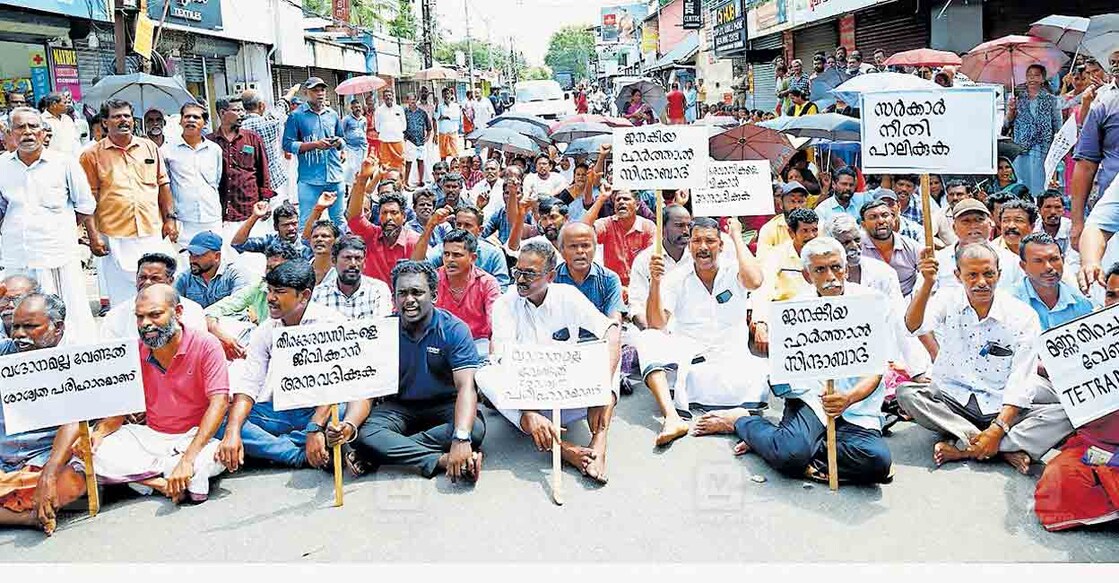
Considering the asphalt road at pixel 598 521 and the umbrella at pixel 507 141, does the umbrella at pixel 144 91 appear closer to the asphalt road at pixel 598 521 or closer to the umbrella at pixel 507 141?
the umbrella at pixel 507 141

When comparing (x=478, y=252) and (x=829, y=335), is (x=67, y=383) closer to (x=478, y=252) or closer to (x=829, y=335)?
(x=478, y=252)

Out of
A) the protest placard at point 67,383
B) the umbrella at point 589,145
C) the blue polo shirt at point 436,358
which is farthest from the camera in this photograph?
the umbrella at point 589,145

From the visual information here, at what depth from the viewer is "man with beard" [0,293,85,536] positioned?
444 cm

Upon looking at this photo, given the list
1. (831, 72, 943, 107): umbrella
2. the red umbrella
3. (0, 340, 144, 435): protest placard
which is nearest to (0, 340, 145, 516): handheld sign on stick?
(0, 340, 144, 435): protest placard

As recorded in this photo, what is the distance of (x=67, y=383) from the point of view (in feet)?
14.4

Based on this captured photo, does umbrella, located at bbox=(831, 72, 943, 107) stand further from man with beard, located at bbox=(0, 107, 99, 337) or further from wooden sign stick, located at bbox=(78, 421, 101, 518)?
wooden sign stick, located at bbox=(78, 421, 101, 518)

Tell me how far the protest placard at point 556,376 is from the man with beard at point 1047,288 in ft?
7.54

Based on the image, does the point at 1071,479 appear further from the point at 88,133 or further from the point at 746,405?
the point at 88,133

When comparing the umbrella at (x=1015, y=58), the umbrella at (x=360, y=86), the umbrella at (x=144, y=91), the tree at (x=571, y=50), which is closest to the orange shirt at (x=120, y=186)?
the umbrella at (x=144, y=91)

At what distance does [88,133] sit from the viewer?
11.7 m

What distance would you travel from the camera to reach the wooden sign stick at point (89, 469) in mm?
4531

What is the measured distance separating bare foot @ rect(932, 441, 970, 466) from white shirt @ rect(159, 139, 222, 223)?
17.3 feet

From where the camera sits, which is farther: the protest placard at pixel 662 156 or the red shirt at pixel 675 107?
the red shirt at pixel 675 107

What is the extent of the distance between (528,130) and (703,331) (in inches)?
257
